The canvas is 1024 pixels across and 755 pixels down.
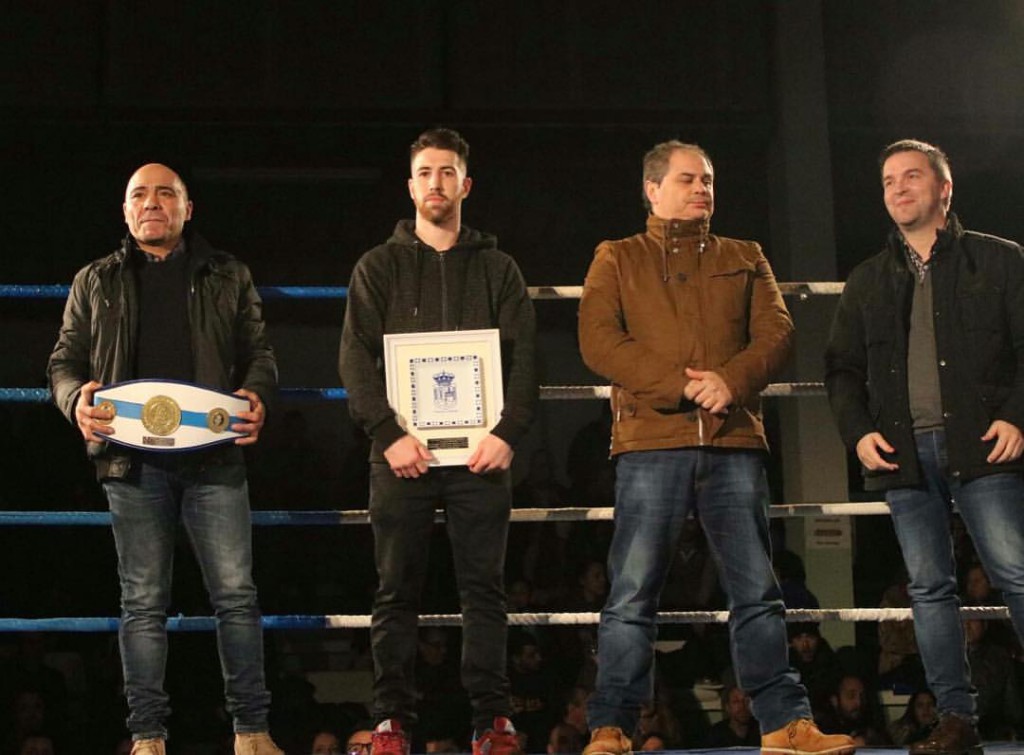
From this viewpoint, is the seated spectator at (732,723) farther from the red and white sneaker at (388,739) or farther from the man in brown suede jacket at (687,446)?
the red and white sneaker at (388,739)

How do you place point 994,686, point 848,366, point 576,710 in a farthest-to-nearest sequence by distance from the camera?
point 994,686 → point 576,710 → point 848,366

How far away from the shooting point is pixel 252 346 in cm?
366

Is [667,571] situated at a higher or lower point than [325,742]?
higher

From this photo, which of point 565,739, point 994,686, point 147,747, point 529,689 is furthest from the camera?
point 994,686

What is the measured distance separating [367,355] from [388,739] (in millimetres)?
921

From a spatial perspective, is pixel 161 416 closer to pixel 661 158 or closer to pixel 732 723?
pixel 661 158

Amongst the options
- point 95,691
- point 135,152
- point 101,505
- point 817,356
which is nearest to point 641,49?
point 817,356

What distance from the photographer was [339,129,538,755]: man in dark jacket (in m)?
3.27

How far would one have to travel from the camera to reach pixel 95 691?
23.2ft

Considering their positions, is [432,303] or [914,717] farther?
[914,717]

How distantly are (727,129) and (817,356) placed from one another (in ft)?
5.15

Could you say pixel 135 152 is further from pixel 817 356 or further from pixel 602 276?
pixel 602 276

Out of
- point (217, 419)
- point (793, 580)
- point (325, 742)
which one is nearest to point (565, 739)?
point (325, 742)

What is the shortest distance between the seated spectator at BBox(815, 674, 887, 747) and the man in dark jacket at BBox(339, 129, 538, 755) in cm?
404
